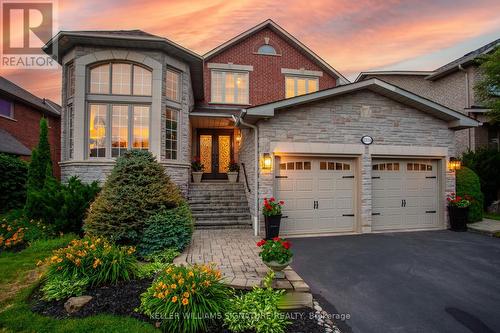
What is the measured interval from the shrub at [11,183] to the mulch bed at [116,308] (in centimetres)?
787

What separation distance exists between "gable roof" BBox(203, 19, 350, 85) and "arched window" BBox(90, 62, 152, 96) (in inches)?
240

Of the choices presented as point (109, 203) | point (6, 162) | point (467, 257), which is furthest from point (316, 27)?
point (6, 162)

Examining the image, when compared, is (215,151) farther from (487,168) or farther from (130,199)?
(487,168)

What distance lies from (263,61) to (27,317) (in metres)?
14.9

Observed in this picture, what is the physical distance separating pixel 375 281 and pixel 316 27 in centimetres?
1124

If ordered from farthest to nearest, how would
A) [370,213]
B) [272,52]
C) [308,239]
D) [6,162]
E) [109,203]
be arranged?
[272,52] < [6,162] < [370,213] < [308,239] < [109,203]

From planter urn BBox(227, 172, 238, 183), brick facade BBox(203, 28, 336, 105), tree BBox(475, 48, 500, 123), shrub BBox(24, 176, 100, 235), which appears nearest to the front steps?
planter urn BBox(227, 172, 238, 183)

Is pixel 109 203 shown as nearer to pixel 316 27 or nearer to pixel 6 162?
pixel 6 162

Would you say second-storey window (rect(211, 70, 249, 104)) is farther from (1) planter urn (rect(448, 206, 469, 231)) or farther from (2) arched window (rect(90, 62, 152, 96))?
(1) planter urn (rect(448, 206, 469, 231))

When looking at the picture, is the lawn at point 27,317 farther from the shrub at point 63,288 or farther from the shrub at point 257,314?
the shrub at point 257,314

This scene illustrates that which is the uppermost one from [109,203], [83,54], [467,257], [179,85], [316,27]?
[316,27]

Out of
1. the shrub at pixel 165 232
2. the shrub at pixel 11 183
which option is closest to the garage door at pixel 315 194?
the shrub at pixel 165 232

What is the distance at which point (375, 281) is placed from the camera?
4.44 m

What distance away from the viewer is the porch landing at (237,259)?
3.57 meters
